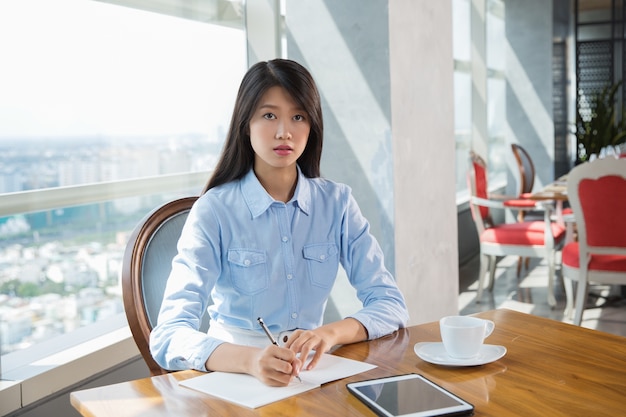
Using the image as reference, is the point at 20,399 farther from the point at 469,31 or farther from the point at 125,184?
the point at 469,31

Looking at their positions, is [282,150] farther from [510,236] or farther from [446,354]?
[510,236]

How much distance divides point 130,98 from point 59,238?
1.91 ft

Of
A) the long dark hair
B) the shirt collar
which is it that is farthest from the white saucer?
the long dark hair

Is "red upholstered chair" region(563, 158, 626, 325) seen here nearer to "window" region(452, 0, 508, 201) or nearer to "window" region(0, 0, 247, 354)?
"window" region(0, 0, 247, 354)

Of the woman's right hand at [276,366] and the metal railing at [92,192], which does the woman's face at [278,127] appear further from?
the metal railing at [92,192]

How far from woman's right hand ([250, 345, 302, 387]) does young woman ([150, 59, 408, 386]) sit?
30cm

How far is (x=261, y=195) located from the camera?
1617 millimetres

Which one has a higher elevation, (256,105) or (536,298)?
(256,105)

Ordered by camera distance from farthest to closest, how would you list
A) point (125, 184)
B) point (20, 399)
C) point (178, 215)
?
point (125, 184), point (20, 399), point (178, 215)

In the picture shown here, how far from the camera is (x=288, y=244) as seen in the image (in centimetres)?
160

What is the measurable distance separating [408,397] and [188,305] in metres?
0.54

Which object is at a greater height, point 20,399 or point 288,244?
point 288,244

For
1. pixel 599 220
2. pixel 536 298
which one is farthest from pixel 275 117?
pixel 536 298

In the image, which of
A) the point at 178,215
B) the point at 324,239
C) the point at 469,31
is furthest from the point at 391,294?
the point at 469,31
